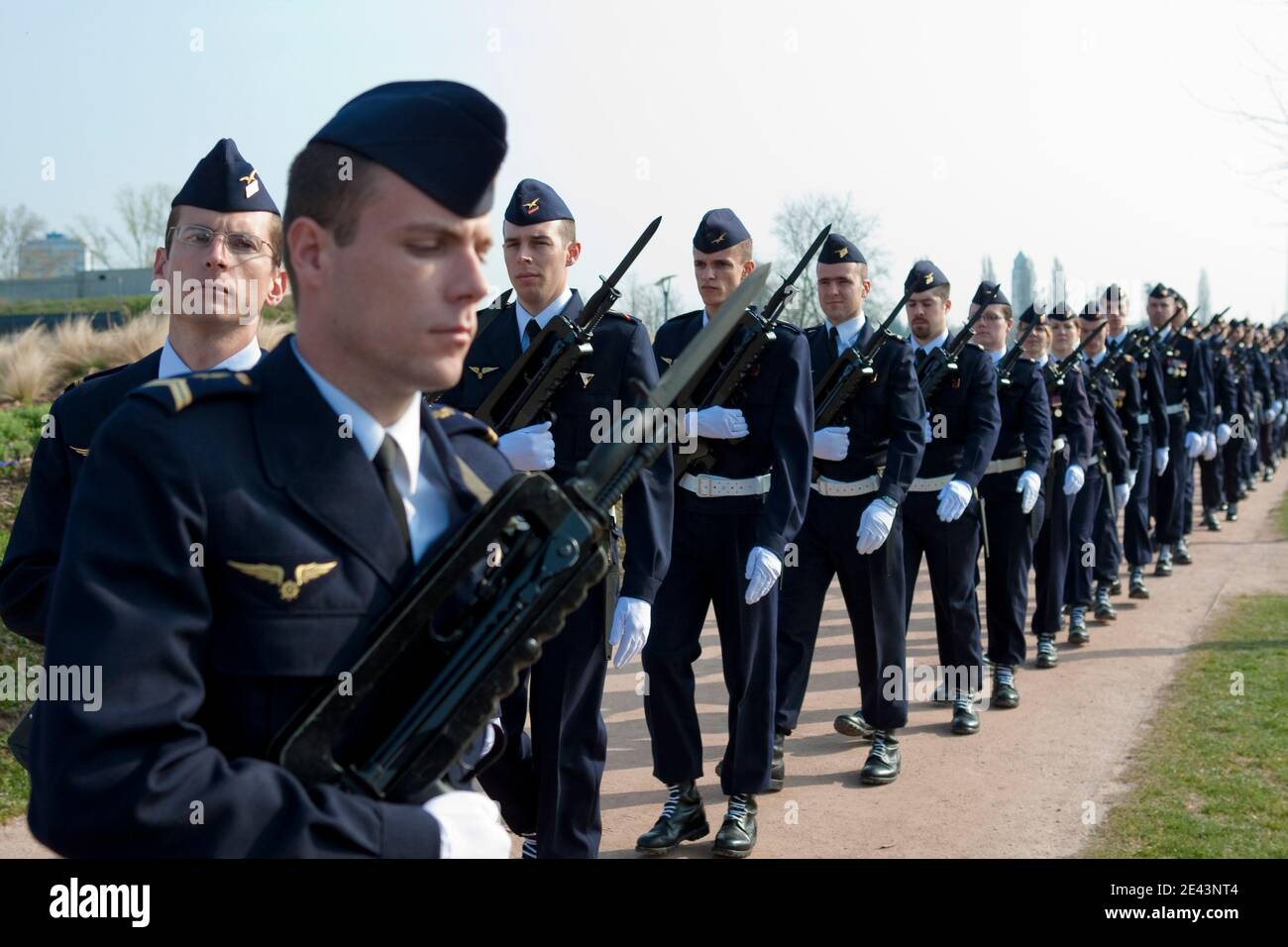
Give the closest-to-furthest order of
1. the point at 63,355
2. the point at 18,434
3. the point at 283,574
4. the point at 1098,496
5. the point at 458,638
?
the point at 283,574
the point at 458,638
the point at 1098,496
the point at 18,434
the point at 63,355

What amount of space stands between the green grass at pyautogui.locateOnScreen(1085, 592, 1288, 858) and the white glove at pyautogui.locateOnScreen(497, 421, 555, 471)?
2699 mm

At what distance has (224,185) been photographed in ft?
12.0

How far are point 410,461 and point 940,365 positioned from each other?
629 cm

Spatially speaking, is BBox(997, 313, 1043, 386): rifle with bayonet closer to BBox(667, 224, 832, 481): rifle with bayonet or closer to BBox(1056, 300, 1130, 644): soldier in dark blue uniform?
BBox(1056, 300, 1130, 644): soldier in dark blue uniform

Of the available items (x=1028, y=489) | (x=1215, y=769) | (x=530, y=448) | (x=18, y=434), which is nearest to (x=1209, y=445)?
(x=1028, y=489)

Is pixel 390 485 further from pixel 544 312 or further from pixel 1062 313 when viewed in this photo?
pixel 1062 313

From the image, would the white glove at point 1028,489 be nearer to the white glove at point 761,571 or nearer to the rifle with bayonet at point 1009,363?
the rifle with bayonet at point 1009,363

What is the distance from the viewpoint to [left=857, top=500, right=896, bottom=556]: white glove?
6.70 meters

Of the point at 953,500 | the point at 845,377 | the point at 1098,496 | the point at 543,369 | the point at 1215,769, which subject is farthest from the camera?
the point at 1098,496

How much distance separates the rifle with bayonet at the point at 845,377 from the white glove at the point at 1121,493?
5165 millimetres

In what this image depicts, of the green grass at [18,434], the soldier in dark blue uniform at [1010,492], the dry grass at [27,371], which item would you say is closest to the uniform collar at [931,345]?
the soldier in dark blue uniform at [1010,492]

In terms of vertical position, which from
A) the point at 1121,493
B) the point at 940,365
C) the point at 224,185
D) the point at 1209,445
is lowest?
the point at 1121,493

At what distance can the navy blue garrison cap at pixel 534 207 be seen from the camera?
16.0ft

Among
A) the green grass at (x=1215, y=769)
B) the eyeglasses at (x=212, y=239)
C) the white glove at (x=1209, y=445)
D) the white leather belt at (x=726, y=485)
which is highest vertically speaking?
the eyeglasses at (x=212, y=239)
